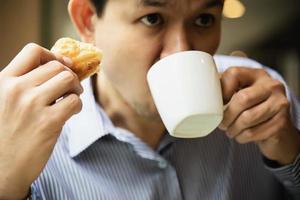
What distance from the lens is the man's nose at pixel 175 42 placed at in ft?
2.09

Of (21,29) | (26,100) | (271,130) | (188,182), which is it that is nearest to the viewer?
(26,100)

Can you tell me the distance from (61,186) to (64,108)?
24 cm

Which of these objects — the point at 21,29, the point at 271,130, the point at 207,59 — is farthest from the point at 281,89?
the point at 21,29

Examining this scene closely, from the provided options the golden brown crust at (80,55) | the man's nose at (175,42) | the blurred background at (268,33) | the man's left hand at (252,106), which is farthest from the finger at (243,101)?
the blurred background at (268,33)

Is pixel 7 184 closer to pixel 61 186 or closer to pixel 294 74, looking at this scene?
pixel 61 186

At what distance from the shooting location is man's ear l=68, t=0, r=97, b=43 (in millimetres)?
780

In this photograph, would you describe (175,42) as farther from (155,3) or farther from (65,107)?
(65,107)

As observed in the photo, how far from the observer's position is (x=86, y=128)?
739 millimetres

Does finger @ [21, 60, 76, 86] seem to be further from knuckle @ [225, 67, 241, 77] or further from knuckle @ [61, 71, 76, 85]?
knuckle @ [225, 67, 241, 77]

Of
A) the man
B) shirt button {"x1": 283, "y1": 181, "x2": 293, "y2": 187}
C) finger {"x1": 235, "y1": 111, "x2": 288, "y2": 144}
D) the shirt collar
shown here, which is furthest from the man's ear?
shirt button {"x1": 283, "y1": 181, "x2": 293, "y2": 187}

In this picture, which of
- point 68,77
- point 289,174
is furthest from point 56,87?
point 289,174

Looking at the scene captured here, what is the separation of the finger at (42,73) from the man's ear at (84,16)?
11.4 inches

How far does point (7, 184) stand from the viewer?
20.8 inches

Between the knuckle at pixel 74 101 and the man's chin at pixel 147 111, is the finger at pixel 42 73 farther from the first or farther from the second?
the man's chin at pixel 147 111
